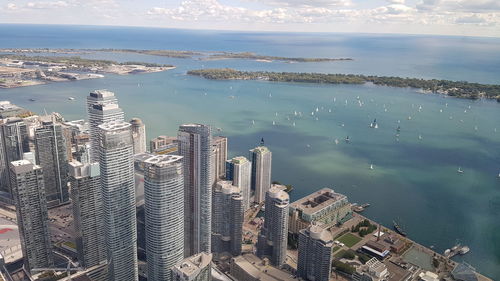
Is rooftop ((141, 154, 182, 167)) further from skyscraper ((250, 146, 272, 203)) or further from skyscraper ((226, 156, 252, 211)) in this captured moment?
skyscraper ((250, 146, 272, 203))

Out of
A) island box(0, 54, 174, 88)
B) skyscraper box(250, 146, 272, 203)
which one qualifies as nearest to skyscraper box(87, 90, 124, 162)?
skyscraper box(250, 146, 272, 203)

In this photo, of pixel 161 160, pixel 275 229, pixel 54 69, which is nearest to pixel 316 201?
pixel 275 229

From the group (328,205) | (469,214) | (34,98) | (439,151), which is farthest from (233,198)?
(34,98)

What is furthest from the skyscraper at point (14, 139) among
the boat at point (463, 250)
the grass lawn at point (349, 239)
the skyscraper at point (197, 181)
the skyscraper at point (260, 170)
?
the boat at point (463, 250)

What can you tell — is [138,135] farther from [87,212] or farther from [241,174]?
[87,212]

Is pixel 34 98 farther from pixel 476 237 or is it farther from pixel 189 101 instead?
pixel 476 237

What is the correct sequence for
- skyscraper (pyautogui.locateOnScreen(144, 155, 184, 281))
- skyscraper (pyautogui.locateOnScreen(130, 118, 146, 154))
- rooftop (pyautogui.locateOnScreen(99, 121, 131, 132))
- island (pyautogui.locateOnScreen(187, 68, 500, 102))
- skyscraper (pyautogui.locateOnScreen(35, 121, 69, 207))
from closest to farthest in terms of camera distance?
skyscraper (pyautogui.locateOnScreen(144, 155, 184, 281)) < rooftop (pyautogui.locateOnScreen(99, 121, 131, 132)) < skyscraper (pyautogui.locateOnScreen(35, 121, 69, 207)) < skyscraper (pyautogui.locateOnScreen(130, 118, 146, 154)) < island (pyautogui.locateOnScreen(187, 68, 500, 102))
